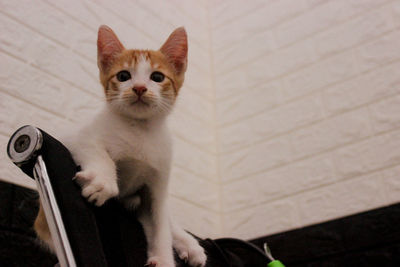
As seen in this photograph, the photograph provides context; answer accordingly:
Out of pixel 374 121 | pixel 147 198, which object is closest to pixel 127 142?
pixel 147 198

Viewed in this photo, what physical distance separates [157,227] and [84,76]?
0.76m

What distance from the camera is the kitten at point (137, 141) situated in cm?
81

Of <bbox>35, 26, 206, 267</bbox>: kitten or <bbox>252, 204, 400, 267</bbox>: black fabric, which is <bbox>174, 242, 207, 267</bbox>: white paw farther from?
<bbox>252, 204, 400, 267</bbox>: black fabric

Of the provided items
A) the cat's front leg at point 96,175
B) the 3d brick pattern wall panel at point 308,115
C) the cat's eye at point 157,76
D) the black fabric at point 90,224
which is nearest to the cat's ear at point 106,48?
the cat's eye at point 157,76

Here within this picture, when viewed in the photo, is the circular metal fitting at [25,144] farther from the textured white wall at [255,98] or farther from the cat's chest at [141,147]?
the textured white wall at [255,98]

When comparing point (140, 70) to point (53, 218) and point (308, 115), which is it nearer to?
point (53, 218)

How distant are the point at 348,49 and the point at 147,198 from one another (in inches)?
44.7

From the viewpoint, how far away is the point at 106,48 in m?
1.02

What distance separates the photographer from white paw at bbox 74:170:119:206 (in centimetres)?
64

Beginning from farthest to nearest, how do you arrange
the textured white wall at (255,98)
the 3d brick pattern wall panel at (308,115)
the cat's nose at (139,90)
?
the 3d brick pattern wall panel at (308,115) < the textured white wall at (255,98) < the cat's nose at (139,90)

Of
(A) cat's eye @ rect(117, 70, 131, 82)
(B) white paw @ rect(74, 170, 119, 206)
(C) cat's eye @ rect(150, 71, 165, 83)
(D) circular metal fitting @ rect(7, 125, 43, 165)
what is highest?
(C) cat's eye @ rect(150, 71, 165, 83)

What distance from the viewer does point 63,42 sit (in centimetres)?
142

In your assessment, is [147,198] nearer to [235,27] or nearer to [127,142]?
[127,142]

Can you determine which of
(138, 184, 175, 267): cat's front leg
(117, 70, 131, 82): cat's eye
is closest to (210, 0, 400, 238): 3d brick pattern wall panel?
(138, 184, 175, 267): cat's front leg
